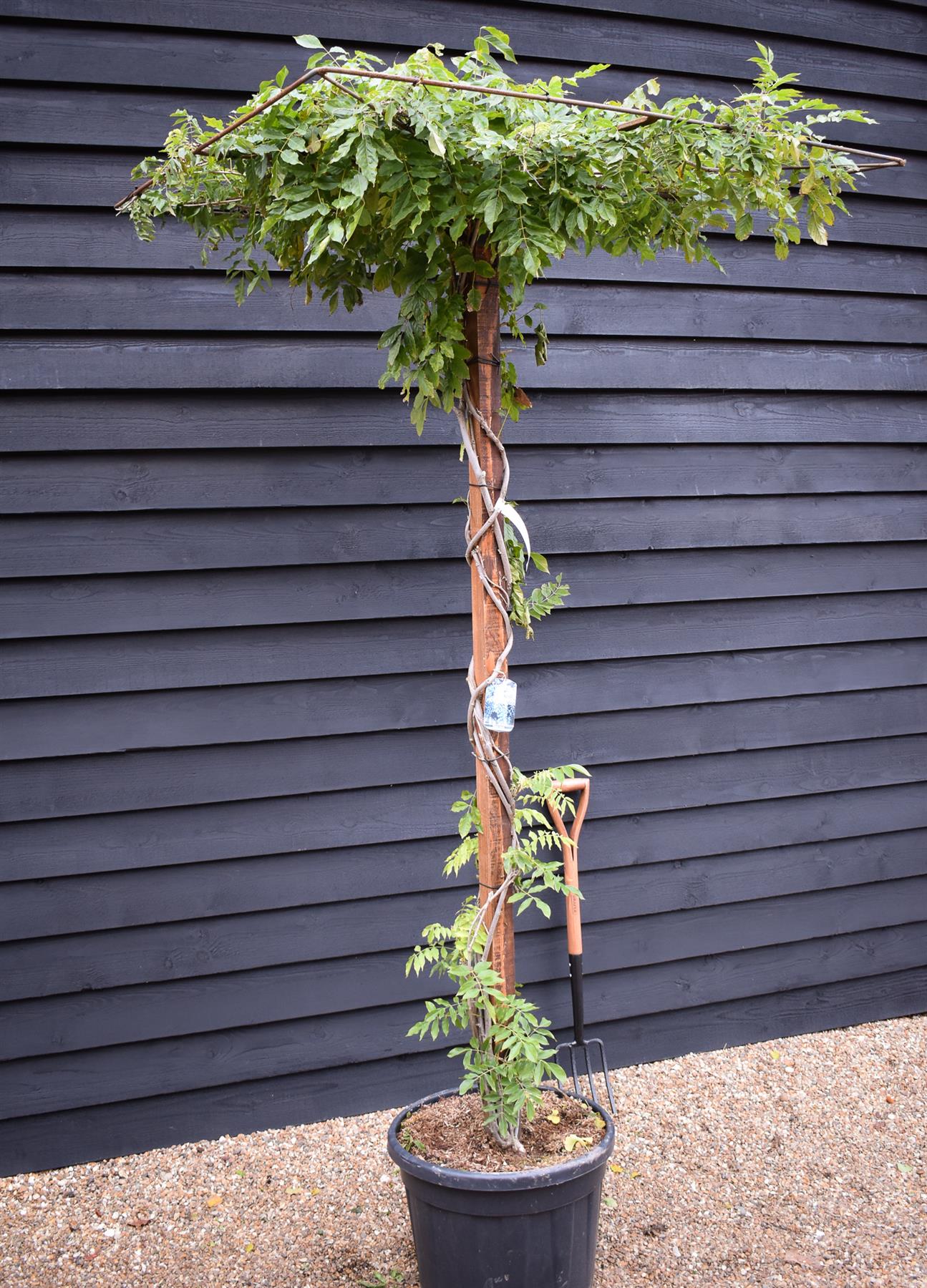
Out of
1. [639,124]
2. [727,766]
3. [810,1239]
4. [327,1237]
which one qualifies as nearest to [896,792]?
[727,766]

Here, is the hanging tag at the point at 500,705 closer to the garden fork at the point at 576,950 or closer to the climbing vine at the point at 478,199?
the climbing vine at the point at 478,199

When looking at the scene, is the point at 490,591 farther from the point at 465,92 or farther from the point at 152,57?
the point at 152,57

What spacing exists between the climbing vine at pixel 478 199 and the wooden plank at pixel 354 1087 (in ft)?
3.03

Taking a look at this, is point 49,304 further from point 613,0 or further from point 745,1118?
point 745,1118

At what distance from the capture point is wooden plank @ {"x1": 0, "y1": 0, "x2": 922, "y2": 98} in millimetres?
2496

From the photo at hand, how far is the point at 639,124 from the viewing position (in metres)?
1.62

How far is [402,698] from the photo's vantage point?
2764 mm

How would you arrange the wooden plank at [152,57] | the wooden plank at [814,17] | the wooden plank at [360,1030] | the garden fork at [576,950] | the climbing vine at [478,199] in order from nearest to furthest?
the climbing vine at [478,199] → the wooden plank at [152,57] → the wooden plank at [360,1030] → the garden fork at [576,950] → the wooden plank at [814,17]

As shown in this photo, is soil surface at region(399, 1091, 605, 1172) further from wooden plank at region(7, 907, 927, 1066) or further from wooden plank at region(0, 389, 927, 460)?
wooden plank at region(0, 389, 927, 460)

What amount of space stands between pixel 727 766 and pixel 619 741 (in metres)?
0.39

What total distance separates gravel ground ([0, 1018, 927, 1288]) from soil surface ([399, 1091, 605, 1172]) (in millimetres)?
381

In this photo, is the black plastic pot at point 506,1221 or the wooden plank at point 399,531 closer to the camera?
the black plastic pot at point 506,1221

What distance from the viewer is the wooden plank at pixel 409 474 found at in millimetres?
2492

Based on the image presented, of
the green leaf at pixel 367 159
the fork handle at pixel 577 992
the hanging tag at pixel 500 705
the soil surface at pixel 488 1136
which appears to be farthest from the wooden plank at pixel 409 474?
the soil surface at pixel 488 1136
